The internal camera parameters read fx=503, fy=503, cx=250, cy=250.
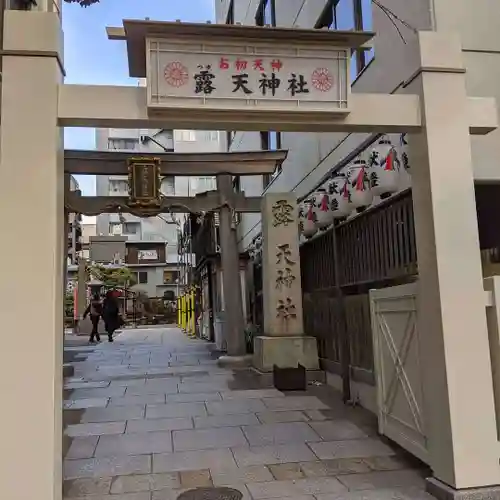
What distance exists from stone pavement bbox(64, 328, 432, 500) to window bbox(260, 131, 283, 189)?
7.98 meters

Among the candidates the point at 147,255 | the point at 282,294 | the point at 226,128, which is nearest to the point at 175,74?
the point at 226,128

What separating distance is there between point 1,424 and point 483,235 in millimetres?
6540

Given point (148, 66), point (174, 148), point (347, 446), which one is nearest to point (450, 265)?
point (347, 446)

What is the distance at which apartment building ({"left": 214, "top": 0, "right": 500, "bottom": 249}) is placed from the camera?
6.99m

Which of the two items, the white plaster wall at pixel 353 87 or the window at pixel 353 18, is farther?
the window at pixel 353 18

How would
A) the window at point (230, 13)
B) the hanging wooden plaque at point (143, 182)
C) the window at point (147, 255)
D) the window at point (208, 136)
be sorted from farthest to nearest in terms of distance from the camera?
the window at point (147, 255)
the window at point (208, 136)
the window at point (230, 13)
the hanging wooden plaque at point (143, 182)

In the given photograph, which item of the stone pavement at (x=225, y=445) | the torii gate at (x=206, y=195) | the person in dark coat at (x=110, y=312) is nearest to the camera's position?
the stone pavement at (x=225, y=445)

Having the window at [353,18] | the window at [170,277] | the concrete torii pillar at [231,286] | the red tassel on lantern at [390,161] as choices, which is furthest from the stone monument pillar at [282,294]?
the window at [170,277]

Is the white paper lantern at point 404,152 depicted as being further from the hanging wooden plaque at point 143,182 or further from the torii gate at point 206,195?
the hanging wooden plaque at point 143,182

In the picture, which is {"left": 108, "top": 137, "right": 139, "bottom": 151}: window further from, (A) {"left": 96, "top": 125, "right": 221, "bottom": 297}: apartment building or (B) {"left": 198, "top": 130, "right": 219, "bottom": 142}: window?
(B) {"left": 198, "top": 130, "right": 219, "bottom": 142}: window

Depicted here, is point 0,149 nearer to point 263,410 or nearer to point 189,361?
point 263,410

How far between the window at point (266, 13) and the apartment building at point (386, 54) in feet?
0.34

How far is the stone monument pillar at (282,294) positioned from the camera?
36.0 feet

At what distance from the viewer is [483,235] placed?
24.1ft
